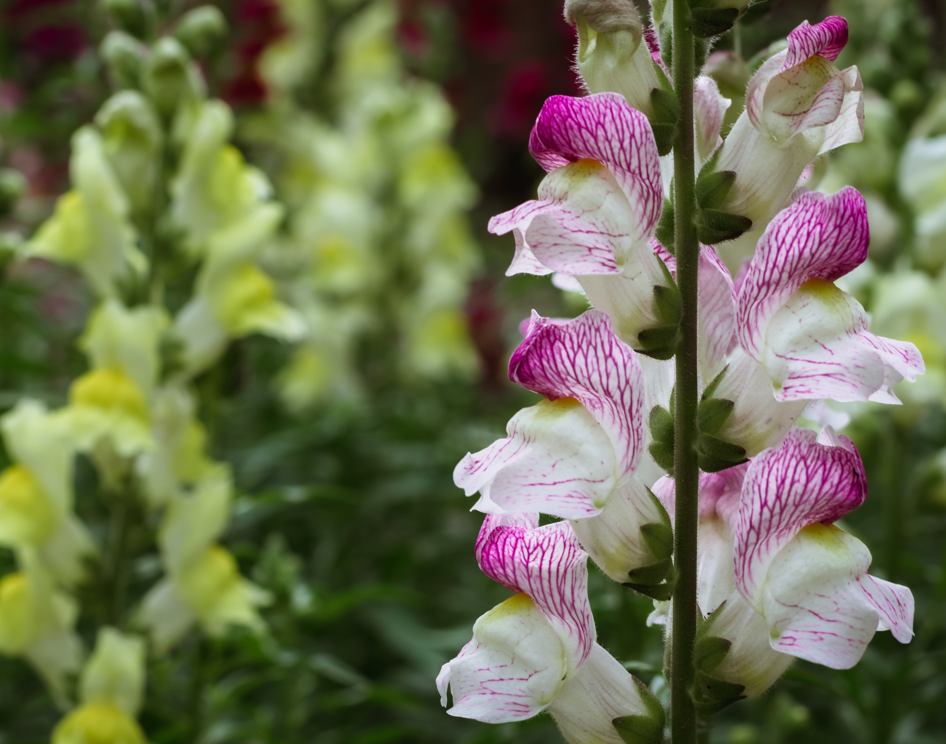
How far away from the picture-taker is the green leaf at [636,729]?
57cm

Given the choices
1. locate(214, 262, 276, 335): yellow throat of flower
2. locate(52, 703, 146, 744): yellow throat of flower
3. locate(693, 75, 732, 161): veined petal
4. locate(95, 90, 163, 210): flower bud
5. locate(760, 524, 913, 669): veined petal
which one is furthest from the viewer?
locate(214, 262, 276, 335): yellow throat of flower

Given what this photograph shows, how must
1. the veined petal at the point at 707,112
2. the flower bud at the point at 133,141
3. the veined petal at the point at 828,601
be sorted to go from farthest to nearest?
the flower bud at the point at 133,141
the veined petal at the point at 707,112
the veined petal at the point at 828,601

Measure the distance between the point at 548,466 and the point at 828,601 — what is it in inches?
6.2

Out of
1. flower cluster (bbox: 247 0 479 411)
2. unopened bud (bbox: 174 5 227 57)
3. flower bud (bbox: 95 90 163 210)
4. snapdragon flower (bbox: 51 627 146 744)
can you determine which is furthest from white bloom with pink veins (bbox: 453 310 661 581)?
flower cluster (bbox: 247 0 479 411)

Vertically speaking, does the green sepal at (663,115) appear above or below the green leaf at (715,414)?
above

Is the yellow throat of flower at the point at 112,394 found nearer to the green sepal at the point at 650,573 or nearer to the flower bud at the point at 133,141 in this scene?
the flower bud at the point at 133,141

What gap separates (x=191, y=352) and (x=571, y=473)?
759 mm

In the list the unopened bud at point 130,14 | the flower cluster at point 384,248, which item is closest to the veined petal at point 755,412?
the unopened bud at point 130,14

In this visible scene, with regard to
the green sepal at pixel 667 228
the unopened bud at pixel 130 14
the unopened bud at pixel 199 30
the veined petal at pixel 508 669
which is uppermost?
the unopened bud at pixel 130 14

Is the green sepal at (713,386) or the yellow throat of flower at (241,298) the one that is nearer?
the green sepal at (713,386)

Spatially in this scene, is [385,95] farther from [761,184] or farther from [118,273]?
[761,184]

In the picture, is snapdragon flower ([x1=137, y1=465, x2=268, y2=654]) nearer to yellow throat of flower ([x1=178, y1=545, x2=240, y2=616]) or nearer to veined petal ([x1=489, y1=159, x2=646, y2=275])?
yellow throat of flower ([x1=178, y1=545, x2=240, y2=616])

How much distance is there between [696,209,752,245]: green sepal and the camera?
0.55 m

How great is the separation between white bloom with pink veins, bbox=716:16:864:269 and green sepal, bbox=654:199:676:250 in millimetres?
39
